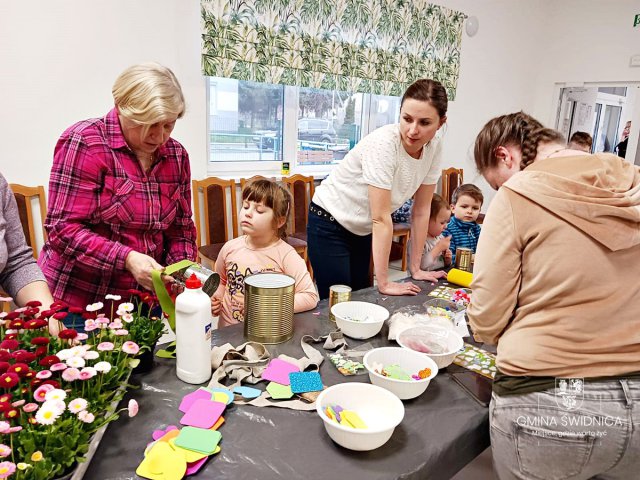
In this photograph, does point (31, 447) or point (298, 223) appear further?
point (298, 223)

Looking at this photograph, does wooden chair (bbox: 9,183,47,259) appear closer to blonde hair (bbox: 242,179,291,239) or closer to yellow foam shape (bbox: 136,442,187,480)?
blonde hair (bbox: 242,179,291,239)

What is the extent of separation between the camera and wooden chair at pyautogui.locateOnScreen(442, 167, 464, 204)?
5.18m

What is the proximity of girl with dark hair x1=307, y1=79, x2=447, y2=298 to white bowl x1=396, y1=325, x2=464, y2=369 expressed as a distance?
0.44 metres

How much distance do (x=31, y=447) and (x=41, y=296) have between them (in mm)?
716

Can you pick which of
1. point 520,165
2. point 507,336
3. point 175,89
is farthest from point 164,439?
point 520,165

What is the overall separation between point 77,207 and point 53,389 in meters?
0.74

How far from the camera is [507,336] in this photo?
3.66 ft

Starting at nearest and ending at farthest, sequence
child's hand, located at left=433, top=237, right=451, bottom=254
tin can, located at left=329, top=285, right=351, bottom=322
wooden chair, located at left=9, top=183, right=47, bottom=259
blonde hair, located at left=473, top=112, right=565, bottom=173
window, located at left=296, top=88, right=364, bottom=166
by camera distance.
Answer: blonde hair, located at left=473, top=112, right=565, bottom=173
tin can, located at left=329, top=285, right=351, bottom=322
child's hand, located at left=433, top=237, right=451, bottom=254
wooden chair, located at left=9, top=183, right=47, bottom=259
window, located at left=296, top=88, right=364, bottom=166

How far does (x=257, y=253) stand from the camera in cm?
175

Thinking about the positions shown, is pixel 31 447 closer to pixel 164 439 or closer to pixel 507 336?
pixel 164 439

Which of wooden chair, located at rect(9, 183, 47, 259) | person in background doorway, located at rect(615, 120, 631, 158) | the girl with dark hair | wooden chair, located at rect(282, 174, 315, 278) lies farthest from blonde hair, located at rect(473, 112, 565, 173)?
person in background doorway, located at rect(615, 120, 631, 158)

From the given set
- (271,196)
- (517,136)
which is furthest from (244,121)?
(517,136)

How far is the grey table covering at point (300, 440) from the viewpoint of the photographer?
0.86m

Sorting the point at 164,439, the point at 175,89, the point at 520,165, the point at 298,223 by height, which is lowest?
the point at 298,223
